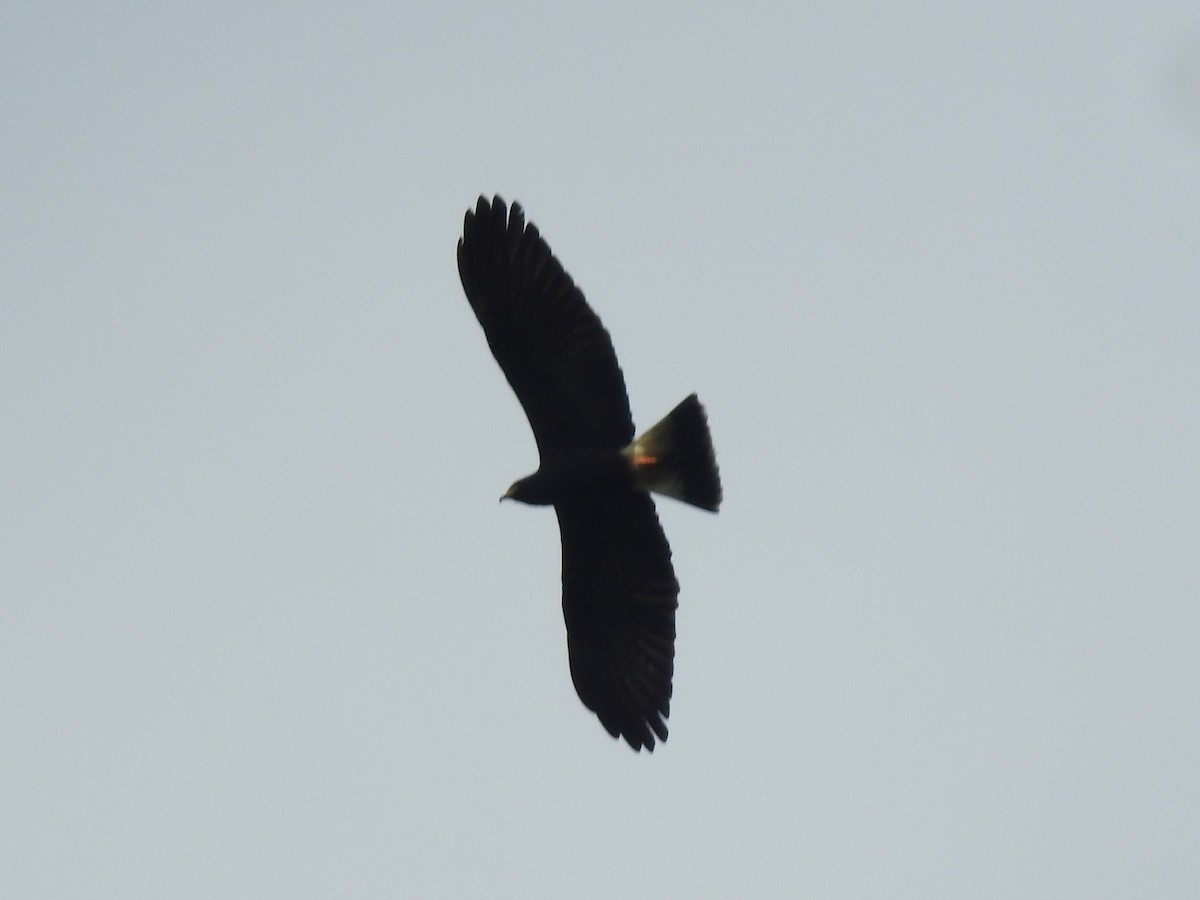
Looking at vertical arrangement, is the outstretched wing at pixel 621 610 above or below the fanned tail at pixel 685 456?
below

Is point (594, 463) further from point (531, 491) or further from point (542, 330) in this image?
point (542, 330)

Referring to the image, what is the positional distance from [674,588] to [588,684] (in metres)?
0.90

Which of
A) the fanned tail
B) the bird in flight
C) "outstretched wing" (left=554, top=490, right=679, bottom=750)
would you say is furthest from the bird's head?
the fanned tail

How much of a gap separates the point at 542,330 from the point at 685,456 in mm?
1234

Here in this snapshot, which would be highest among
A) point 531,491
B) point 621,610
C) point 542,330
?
point 542,330

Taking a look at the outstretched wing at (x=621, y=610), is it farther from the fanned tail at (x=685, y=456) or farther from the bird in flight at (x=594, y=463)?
the fanned tail at (x=685, y=456)

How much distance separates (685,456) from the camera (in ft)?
29.9

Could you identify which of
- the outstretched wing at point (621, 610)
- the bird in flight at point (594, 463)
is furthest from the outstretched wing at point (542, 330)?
the outstretched wing at point (621, 610)

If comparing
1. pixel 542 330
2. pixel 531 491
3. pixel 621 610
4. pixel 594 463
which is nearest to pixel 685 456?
pixel 594 463

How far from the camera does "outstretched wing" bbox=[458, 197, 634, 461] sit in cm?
922

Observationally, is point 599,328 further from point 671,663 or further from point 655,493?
point 671,663

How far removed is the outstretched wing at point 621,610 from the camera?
9.70m

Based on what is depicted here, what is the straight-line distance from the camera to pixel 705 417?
9.16m

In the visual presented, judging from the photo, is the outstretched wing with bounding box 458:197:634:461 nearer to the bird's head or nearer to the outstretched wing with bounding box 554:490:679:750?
the bird's head
